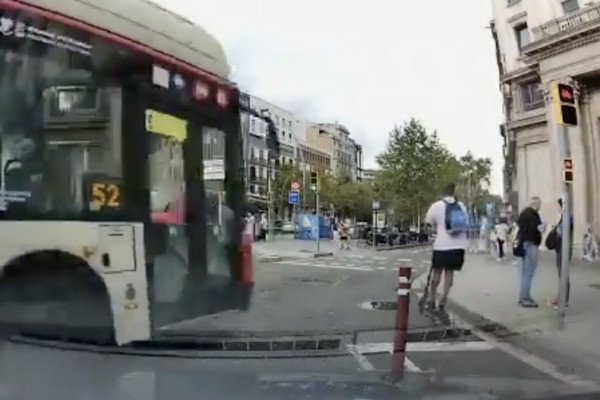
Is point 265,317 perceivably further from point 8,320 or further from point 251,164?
point 8,320

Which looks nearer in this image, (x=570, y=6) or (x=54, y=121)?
(x=54, y=121)

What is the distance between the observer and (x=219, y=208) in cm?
781

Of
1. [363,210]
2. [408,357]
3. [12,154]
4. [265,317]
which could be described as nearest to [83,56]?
[12,154]

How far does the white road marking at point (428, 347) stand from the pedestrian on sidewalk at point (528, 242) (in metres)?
2.75

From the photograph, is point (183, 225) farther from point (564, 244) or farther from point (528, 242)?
point (528, 242)

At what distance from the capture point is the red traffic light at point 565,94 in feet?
30.5

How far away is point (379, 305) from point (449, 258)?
239cm

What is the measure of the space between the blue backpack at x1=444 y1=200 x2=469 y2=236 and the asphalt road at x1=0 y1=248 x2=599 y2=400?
51.6 inches

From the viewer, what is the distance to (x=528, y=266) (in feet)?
36.7

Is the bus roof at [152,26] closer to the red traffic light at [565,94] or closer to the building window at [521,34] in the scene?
the red traffic light at [565,94]

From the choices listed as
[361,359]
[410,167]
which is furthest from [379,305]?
[410,167]

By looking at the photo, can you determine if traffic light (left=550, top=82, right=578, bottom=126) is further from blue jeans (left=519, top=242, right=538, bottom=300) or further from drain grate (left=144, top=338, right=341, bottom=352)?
drain grate (left=144, top=338, right=341, bottom=352)

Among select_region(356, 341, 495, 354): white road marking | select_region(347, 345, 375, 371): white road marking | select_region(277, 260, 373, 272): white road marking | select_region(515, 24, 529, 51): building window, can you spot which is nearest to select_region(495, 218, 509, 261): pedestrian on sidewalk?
select_region(277, 260, 373, 272): white road marking

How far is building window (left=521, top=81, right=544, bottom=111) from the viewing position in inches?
1684
